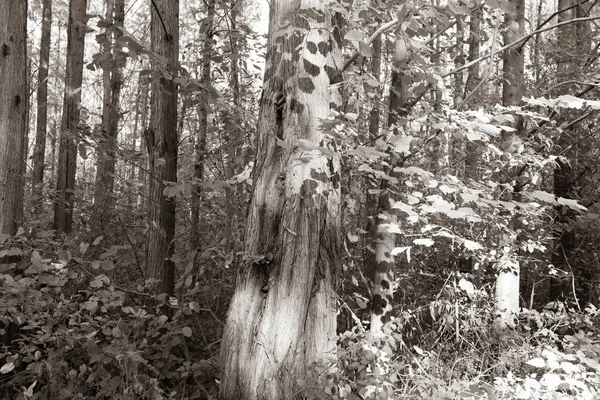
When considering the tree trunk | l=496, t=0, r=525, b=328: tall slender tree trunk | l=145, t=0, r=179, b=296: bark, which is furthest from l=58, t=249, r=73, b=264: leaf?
the tree trunk

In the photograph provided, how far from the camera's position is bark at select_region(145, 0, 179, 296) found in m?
4.29

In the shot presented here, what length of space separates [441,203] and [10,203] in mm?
3752

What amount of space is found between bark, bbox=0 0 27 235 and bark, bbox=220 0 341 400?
2741 mm

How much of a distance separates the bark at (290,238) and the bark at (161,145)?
6.04ft

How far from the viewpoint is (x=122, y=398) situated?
3109 millimetres

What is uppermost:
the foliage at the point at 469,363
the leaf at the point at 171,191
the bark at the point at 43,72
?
the bark at the point at 43,72

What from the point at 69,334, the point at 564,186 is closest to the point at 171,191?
the point at 69,334

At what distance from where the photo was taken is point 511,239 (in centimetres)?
435

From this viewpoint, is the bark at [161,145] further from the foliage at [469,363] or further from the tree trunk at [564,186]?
the tree trunk at [564,186]

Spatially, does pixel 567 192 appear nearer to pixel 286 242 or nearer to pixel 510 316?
pixel 510 316

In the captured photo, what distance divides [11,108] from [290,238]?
10.4 ft

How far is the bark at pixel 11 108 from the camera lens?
4.12 meters

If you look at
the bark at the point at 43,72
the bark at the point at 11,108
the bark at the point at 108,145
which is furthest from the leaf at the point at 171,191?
the bark at the point at 43,72

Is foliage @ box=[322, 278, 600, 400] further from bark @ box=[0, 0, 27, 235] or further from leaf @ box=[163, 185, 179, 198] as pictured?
bark @ box=[0, 0, 27, 235]
